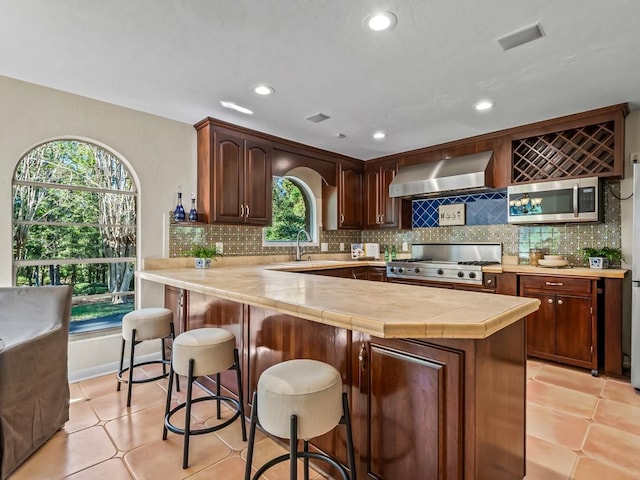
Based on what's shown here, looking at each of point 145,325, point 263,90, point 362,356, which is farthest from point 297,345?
point 263,90

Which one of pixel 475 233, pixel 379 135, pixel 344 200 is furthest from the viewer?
pixel 344 200

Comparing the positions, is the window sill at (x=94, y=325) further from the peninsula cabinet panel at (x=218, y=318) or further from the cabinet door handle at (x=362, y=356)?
the cabinet door handle at (x=362, y=356)

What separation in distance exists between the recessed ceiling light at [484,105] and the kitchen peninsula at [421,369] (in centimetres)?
199

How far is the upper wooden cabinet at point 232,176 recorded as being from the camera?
3.46m

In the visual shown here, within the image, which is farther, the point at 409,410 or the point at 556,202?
the point at 556,202

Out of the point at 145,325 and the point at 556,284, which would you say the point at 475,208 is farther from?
the point at 145,325

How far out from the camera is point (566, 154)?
11.0 feet

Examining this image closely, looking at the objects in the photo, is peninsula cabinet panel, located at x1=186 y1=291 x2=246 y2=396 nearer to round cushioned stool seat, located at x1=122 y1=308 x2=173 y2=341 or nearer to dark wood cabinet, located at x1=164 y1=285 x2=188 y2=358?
dark wood cabinet, located at x1=164 y1=285 x2=188 y2=358

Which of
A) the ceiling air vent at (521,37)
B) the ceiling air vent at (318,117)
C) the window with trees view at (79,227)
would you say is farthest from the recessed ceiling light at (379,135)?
the window with trees view at (79,227)

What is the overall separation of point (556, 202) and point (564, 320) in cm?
111

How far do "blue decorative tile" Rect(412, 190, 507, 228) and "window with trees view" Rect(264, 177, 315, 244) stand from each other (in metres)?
1.54

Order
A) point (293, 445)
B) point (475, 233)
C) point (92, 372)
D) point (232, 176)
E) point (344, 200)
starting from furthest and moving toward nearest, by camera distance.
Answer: point (344, 200)
point (475, 233)
point (232, 176)
point (92, 372)
point (293, 445)

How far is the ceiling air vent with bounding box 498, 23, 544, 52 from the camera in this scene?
1930mm

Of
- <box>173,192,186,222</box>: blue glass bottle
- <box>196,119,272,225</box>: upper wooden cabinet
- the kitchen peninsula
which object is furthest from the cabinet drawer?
<box>173,192,186,222</box>: blue glass bottle
